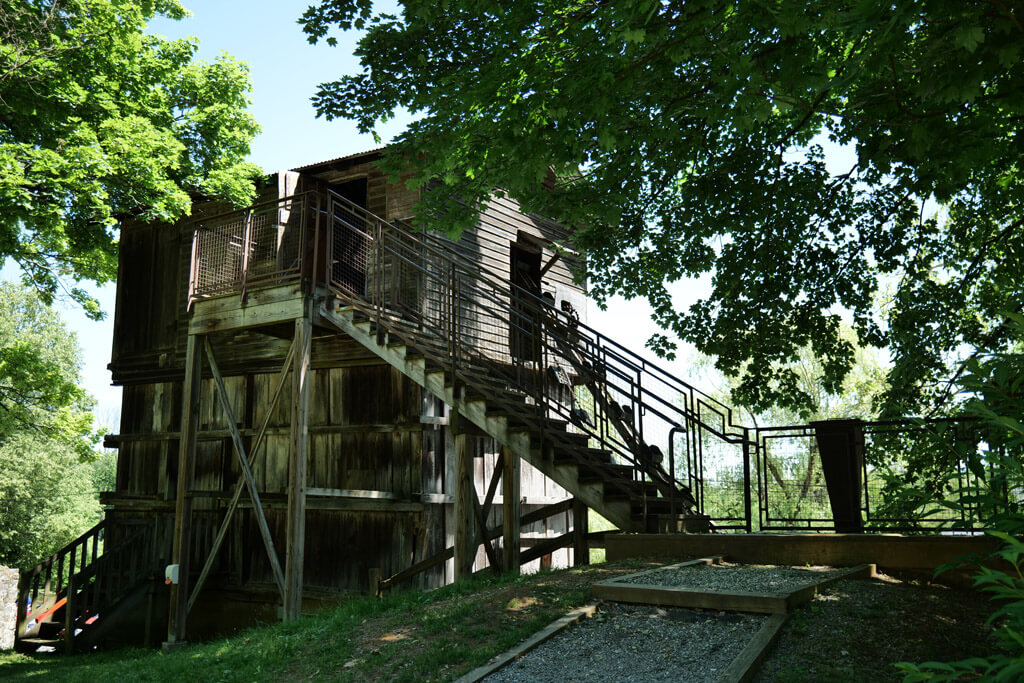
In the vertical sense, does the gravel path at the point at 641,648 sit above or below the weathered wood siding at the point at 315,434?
below

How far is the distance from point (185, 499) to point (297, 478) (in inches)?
96.9

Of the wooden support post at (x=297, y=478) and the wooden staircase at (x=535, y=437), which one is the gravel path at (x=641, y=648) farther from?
the wooden support post at (x=297, y=478)

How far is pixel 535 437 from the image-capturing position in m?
9.80

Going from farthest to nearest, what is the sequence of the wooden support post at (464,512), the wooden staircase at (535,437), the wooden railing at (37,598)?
the wooden railing at (37,598), the wooden support post at (464,512), the wooden staircase at (535,437)

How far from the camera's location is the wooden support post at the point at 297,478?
10453mm

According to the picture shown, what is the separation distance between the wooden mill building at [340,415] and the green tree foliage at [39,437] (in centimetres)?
212

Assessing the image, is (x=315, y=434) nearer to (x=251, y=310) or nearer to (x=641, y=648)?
(x=251, y=310)

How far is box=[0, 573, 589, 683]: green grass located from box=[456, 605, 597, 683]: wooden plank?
0.13 metres

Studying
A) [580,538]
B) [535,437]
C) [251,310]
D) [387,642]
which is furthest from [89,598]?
[387,642]

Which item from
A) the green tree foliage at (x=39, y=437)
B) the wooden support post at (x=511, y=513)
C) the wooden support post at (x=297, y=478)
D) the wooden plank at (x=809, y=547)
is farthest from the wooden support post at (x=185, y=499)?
the green tree foliage at (x=39, y=437)

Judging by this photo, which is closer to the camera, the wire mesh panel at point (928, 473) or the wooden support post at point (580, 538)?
the wire mesh panel at point (928, 473)

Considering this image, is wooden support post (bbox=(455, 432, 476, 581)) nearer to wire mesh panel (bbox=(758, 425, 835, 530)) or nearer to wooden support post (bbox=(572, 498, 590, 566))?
wooden support post (bbox=(572, 498, 590, 566))

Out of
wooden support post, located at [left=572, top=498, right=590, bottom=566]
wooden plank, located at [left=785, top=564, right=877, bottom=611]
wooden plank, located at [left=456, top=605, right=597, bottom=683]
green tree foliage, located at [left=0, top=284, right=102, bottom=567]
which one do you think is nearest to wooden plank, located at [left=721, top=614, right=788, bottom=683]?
wooden plank, located at [left=785, top=564, right=877, bottom=611]

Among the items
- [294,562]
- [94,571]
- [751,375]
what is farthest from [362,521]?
[751,375]
